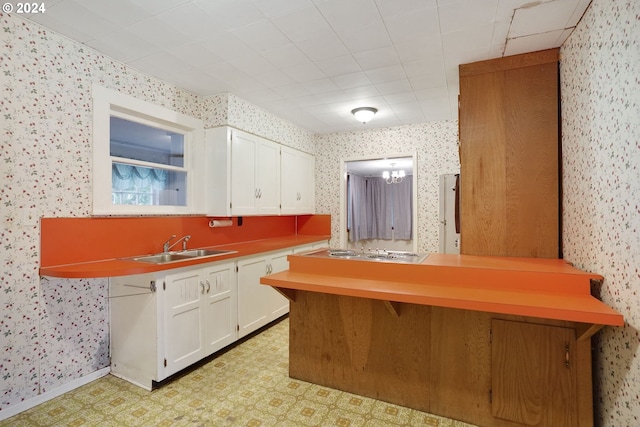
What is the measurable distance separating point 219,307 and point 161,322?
23.6 inches

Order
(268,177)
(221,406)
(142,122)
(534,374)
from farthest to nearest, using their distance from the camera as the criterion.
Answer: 1. (268,177)
2. (142,122)
3. (221,406)
4. (534,374)

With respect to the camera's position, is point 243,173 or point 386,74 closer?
point 386,74

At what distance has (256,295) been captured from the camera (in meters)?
3.39

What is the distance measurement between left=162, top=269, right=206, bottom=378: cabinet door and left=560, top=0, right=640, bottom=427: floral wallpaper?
2.73 m

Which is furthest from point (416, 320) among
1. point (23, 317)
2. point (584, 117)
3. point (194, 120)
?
point (194, 120)

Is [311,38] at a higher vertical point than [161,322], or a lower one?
higher

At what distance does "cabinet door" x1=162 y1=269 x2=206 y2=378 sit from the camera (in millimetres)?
2402

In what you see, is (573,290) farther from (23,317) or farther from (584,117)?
(23,317)

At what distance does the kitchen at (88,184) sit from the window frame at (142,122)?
7 cm

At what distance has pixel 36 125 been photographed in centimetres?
213

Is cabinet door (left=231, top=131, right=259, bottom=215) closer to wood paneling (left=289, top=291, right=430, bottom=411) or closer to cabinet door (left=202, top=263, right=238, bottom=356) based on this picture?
cabinet door (left=202, top=263, right=238, bottom=356)

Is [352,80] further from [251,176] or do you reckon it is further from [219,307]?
[219,307]

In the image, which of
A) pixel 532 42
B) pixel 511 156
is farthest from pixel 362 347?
pixel 532 42

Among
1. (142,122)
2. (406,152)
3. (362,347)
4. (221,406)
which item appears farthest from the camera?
(406,152)
